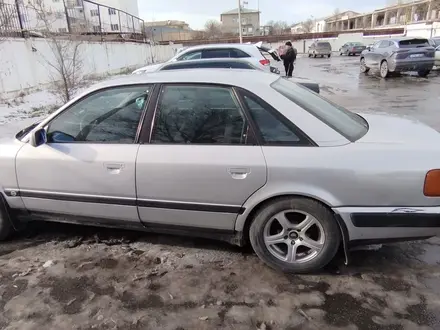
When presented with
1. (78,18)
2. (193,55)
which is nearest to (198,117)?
(193,55)

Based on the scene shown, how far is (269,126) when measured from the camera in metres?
2.67

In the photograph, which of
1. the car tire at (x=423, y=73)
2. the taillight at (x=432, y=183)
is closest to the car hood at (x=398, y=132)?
the taillight at (x=432, y=183)

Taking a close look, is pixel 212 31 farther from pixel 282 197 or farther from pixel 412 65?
pixel 282 197

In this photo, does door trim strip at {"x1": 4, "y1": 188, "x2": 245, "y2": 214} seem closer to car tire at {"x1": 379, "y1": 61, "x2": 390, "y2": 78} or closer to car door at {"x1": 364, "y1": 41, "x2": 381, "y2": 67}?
car tire at {"x1": 379, "y1": 61, "x2": 390, "y2": 78}

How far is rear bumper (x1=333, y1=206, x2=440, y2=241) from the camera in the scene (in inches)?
96.6

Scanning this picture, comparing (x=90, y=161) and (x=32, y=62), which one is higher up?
(x=32, y=62)

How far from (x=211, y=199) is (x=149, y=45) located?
108ft

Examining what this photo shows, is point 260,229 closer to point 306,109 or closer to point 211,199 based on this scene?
point 211,199

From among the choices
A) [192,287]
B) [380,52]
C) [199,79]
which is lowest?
[192,287]

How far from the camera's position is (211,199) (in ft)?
9.00

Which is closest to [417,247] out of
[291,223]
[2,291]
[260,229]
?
[291,223]

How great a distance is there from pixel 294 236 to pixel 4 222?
8.70 ft

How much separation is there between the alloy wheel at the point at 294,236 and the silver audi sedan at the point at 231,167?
0.03 ft

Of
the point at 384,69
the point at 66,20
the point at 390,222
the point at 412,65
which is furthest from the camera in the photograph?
the point at 66,20
